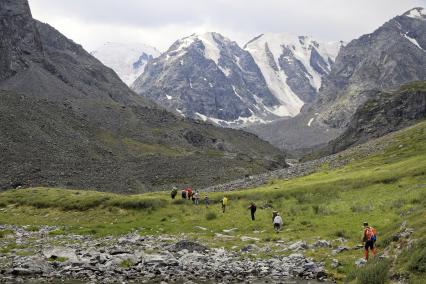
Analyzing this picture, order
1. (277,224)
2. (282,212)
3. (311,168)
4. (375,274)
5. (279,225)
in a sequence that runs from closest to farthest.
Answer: (375,274) < (277,224) < (279,225) < (282,212) < (311,168)

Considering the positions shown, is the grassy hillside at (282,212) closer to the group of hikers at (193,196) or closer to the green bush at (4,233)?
the group of hikers at (193,196)

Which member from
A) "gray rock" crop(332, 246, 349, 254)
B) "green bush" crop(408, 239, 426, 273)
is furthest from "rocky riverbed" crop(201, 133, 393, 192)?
"green bush" crop(408, 239, 426, 273)

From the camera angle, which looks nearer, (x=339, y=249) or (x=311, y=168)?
(x=339, y=249)

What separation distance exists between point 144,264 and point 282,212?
81.2 feet

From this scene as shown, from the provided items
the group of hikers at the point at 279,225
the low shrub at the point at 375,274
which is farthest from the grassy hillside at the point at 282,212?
the group of hikers at the point at 279,225

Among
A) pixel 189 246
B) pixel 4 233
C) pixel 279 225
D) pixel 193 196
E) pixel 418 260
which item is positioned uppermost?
pixel 193 196

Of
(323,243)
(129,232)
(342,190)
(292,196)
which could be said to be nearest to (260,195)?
(292,196)

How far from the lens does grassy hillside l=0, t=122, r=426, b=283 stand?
41750 mm

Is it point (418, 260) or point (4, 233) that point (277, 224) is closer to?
point (418, 260)

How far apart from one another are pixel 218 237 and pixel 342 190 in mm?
25271

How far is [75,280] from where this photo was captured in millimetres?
35094

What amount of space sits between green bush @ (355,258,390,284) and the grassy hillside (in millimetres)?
595

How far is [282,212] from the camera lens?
6012cm

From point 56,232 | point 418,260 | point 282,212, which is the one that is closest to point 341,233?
point 282,212
